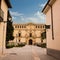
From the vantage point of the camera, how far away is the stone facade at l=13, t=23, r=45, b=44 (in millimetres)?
94812

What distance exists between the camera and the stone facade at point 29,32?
94812 mm

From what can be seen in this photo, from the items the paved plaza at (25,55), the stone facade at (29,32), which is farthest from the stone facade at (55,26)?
the stone facade at (29,32)

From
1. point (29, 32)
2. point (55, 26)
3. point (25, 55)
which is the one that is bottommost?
point (25, 55)

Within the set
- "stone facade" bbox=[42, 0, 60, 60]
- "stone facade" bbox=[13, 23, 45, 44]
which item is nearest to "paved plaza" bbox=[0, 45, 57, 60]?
"stone facade" bbox=[42, 0, 60, 60]

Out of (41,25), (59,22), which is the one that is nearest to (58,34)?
(59,22)

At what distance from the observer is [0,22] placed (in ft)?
57.1

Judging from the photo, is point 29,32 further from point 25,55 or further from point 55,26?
point 55,26

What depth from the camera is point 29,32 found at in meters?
97.0

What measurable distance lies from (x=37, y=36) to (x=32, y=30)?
4723 millimetres

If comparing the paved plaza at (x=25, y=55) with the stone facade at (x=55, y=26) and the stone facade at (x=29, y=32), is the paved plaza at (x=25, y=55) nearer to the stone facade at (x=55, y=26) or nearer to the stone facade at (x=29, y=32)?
the stone facade at (x=55, y=26)

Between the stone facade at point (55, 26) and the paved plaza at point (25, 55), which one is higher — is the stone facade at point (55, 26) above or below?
above

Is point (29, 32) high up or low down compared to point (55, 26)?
down

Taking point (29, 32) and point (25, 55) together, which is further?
point (29, 32)

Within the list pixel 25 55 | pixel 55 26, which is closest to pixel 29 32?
pixel 25 55
